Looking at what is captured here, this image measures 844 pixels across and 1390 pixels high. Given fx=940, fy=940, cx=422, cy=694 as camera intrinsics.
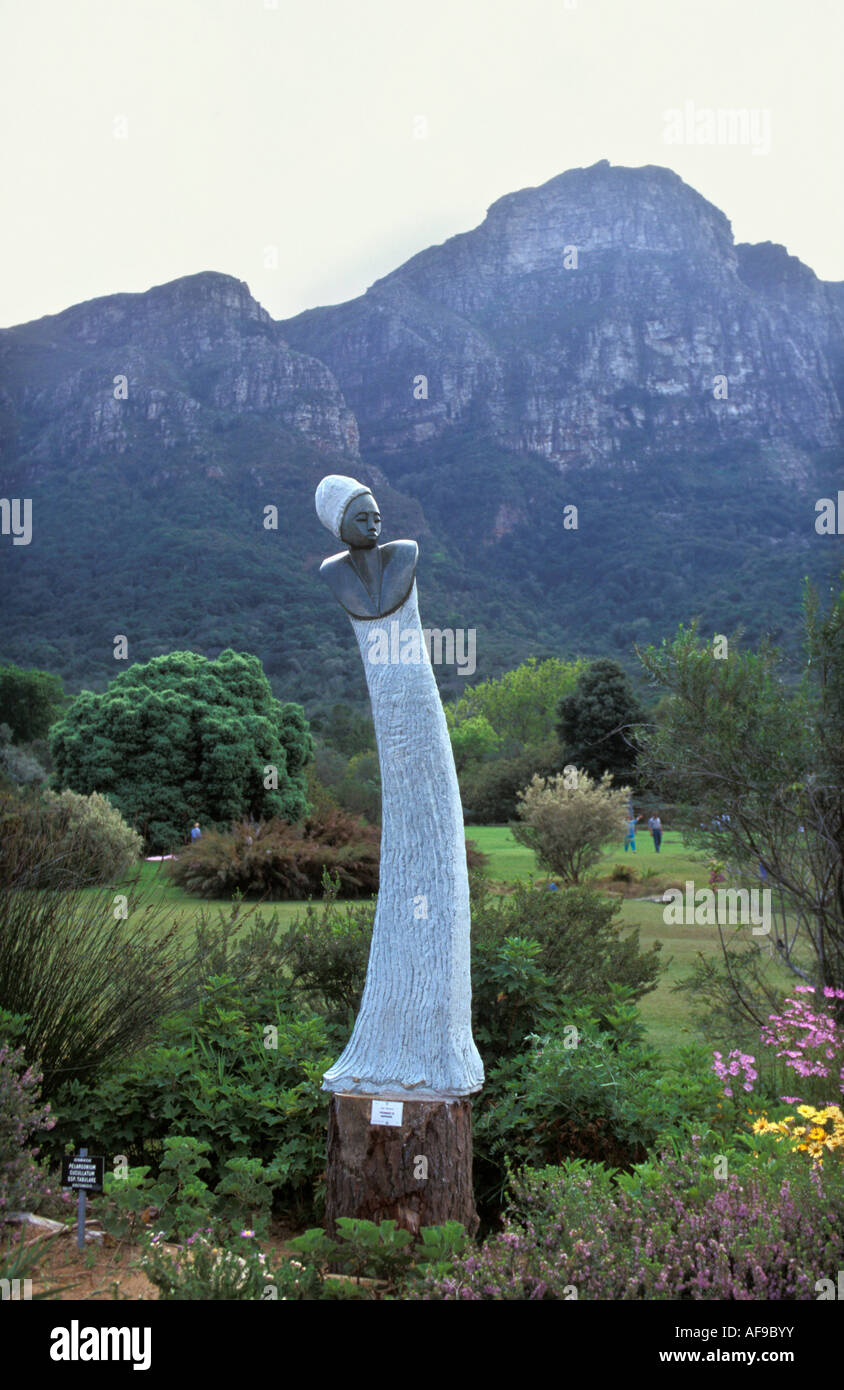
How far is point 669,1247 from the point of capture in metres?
2.77

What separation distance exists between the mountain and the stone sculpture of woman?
77.1 ft

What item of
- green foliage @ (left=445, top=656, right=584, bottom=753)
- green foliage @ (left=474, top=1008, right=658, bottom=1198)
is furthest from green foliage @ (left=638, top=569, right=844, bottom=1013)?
green foliage @ (left=445, top=656, right=584, bottom=753)

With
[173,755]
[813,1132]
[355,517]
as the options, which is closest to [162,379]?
[173,755]

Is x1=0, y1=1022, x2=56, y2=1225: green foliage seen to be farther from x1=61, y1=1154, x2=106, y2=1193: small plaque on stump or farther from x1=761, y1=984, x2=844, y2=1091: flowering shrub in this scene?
x1=761, y1=984, x2=844, y2=1091: flowering shrub

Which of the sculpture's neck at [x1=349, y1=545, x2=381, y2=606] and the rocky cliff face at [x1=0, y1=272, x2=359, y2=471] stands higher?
the rocky cliff face at [x1=0, y1=272, x2=359, y2=471]

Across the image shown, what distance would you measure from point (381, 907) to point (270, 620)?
146 feet

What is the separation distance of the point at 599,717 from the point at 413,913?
83.7 feet

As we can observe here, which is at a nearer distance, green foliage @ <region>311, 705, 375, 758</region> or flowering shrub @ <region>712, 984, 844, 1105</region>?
flowering shrub @ <region>712, 984, 844, 1105</region>

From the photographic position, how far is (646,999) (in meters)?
8.51

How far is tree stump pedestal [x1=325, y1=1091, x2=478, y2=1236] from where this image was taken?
3.69 metres

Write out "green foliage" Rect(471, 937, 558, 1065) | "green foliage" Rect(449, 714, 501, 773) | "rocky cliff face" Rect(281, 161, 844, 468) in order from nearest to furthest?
"green foliage" Rect(471, 937, 558, 1065) < "green foliage" Rect(449, 714, 501, 773) < "rocky cliff face" Rect(281, 161, 844, 468)

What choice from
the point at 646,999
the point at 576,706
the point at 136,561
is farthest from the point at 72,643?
the point at 646,999

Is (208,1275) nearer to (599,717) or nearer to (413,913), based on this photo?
(413,913)

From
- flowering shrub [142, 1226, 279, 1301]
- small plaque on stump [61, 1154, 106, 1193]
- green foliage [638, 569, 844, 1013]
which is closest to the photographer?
flowering shrub [142, 1226, 279, 1301]
